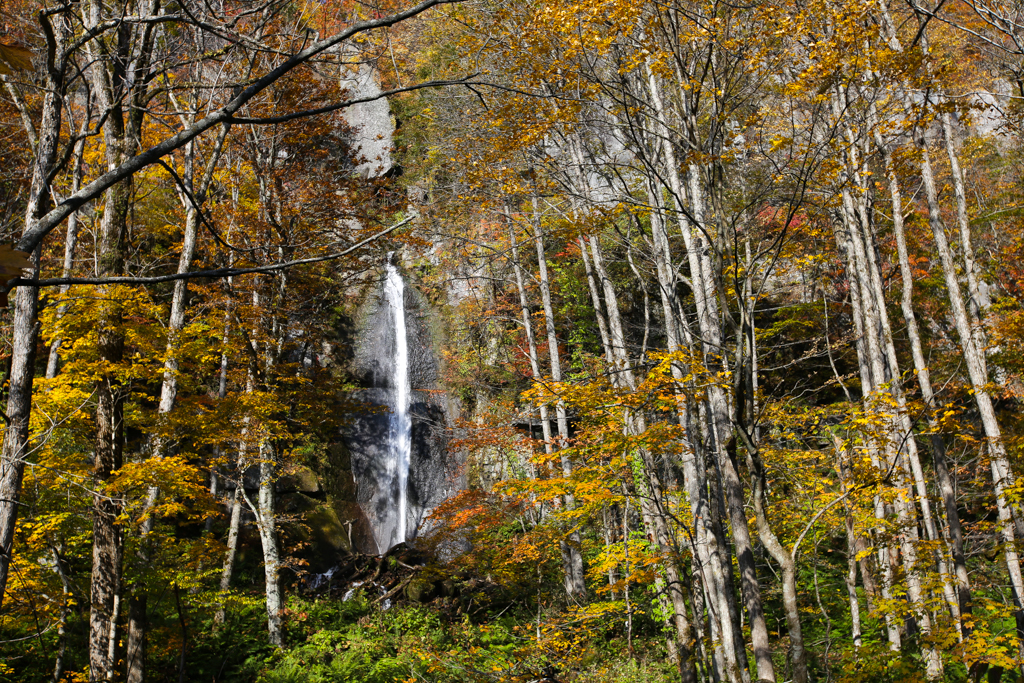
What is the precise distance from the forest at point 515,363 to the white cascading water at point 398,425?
0.08m

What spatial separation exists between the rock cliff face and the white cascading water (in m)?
0.11

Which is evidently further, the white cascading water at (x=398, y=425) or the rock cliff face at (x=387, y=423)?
the rock cliff face at (x=387, y=423)

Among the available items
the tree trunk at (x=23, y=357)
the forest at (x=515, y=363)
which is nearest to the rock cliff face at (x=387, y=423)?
the forest at (x=515, y=363)

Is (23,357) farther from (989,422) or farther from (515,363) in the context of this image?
(515,363)

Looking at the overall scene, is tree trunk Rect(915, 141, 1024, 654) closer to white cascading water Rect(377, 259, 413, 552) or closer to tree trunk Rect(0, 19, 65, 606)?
tree trunk Rect(0, 19, 65, 606)

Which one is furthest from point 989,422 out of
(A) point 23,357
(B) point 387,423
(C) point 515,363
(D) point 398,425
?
(B) point 387,423

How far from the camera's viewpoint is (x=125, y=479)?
6441 millimetres

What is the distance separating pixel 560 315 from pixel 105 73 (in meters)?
12.5

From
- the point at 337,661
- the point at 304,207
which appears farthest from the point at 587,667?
the point at 304,207

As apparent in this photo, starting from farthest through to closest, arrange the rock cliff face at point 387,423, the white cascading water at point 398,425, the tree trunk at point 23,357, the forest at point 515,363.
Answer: the rock cliff face at point 387,423
the white cascading water at point 398,425
the forest at point 515,363
the tree trunk at point 23,357

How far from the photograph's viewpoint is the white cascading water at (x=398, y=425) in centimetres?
1566

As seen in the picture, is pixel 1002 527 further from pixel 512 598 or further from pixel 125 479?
pixel 125 479

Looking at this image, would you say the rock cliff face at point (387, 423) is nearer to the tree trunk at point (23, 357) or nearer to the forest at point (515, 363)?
the forest at point (515, 363)

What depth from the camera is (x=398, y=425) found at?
16.7 metres
